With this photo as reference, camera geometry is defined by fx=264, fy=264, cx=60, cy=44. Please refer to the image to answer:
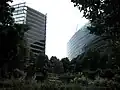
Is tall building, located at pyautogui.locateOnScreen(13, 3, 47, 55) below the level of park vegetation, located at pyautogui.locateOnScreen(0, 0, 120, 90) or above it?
above

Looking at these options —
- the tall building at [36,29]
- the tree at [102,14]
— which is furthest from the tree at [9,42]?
the tall building at [36,29]

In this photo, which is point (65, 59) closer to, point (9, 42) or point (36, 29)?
point (36, 29)

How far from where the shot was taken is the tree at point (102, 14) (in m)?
9.32

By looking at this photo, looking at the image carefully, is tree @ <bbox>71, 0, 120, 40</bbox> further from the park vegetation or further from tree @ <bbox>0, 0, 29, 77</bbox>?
tree @ <bbox>0, 0, 29, 77</bbox>

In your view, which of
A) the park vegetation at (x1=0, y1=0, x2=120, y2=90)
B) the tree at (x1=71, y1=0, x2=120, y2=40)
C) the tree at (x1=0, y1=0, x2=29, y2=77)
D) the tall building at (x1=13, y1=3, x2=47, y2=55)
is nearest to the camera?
the tree at (x1=71, y1=0, x2=120, y2=40)

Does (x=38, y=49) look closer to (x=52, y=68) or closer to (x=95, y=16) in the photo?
(x=52, y=68)

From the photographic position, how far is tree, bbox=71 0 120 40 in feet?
30.6

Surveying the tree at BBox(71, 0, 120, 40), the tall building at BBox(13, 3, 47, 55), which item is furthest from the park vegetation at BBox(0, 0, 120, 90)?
the tall building at BBox(13, 3, 47, 55)

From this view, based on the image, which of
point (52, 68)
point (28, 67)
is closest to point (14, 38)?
point (28, 67)

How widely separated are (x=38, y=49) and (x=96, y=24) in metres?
76.4

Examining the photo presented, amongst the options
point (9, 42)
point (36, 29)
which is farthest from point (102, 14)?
point (36, 29)

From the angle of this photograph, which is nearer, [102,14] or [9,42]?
[102,14]

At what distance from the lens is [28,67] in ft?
136

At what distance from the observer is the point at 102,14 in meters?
10.2
